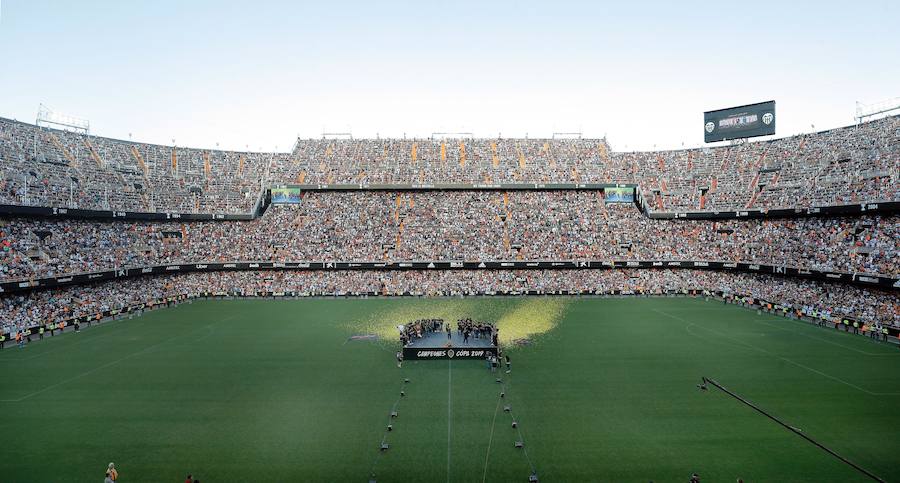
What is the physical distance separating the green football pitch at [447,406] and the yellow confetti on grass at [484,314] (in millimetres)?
485

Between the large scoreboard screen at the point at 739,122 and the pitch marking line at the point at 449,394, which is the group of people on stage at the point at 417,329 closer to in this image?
the pitch marking line at the point at 449,394

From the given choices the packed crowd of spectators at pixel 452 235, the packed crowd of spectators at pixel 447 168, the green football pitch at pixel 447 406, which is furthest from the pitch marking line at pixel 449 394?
the packed crowd of spectators at pixel 447 168

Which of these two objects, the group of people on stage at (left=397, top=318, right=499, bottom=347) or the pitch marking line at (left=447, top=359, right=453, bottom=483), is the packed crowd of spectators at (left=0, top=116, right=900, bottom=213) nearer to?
the group of people on stage at (left=397, top=318, right=499, bottom=347)

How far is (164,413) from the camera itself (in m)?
19.2

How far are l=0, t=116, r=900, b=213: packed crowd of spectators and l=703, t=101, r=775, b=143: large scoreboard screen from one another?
1.62m

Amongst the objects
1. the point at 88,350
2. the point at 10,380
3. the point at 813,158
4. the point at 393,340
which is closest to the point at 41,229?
the point at 88,350

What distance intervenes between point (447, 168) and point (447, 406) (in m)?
43.4

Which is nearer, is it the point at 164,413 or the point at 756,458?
the point at 756,458

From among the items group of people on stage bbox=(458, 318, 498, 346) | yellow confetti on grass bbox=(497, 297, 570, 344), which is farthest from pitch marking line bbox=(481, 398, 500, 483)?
yellow confetti on grass bbox=(497, 297, 570, 344)

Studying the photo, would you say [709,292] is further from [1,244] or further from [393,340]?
[1,244]

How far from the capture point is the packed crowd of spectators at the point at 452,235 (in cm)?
4050

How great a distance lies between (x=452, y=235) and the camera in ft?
172

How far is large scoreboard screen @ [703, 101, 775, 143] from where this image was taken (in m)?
52.5

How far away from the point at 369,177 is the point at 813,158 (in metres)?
48.0
